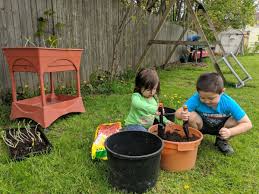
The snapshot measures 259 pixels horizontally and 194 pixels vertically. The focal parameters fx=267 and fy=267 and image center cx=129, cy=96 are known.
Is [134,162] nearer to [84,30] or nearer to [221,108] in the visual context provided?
[221,108]

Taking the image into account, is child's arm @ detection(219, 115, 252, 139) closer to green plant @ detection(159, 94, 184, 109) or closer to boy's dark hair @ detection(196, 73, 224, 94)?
boy's dark hair @ detection(196, 73, 224, 94)

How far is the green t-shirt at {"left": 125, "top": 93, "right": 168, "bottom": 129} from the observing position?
2.37m

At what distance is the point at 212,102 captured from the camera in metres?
2.35

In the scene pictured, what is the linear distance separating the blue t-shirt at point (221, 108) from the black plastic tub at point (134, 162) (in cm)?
69

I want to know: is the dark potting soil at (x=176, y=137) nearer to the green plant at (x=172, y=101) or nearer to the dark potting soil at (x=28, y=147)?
the dark potting soil at (x=28, y=147)

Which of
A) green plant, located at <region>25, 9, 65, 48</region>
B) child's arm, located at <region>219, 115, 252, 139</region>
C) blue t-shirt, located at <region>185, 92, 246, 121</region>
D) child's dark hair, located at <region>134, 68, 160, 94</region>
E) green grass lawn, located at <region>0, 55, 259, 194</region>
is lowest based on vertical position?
green grass lawn, located at <region>0, 55, 259, 194</region>

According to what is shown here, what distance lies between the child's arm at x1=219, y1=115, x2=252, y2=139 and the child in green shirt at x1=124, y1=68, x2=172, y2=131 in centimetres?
56

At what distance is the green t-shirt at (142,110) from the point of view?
7.78 feet

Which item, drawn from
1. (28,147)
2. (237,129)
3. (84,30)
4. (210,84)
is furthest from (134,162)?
(84,30)

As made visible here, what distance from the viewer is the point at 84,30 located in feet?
15.8

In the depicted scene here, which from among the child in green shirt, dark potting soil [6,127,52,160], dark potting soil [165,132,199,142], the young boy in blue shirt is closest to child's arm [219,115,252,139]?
the young boy in blue shirt

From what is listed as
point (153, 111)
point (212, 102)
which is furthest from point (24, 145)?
point (212, 102)

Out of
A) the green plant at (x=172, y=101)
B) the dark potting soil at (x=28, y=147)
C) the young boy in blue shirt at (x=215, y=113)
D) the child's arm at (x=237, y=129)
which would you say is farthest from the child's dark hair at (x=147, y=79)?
the green plant at (x=172, y=101)

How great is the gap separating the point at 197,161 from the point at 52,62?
5.86 ft
